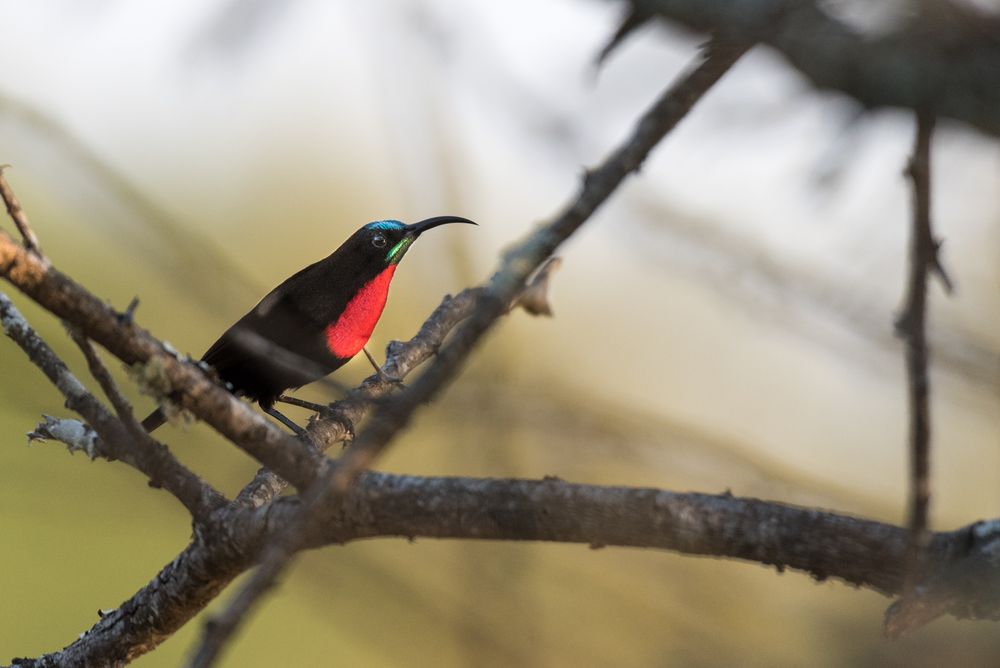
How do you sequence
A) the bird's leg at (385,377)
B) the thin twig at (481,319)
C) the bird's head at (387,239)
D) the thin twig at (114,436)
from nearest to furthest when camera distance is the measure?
the thin twig at (481,319) → the thin twig at (114,436) → the bird's leg at (385,377) → the bird's head at (387,239)

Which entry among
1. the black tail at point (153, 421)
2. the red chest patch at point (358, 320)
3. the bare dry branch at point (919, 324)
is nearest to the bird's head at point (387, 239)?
the red chest patch at point (358, 320)

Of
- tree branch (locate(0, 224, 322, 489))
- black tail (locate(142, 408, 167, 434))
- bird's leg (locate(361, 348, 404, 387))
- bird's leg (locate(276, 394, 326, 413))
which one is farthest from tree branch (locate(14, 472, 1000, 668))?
black tail (locate(142, 408, 167, 434))

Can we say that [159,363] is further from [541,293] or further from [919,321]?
[541,293]

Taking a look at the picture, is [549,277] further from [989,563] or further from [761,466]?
[989,563]

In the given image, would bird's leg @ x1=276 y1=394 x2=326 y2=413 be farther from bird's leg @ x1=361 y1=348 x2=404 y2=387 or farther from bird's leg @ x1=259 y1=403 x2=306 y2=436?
bird's leg @ x1=361 y1=348 x2=404 y2=387

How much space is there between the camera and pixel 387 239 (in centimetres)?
335

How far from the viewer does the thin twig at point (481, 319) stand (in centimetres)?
94

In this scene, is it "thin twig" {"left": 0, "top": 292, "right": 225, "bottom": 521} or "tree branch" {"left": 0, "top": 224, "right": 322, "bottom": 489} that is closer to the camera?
"tree branch" {"left": 0, "top": 224, "right": 322, "bottom": 489}

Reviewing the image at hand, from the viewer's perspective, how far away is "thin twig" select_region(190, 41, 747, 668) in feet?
3.07

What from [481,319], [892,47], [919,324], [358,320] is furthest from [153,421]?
[919,324]

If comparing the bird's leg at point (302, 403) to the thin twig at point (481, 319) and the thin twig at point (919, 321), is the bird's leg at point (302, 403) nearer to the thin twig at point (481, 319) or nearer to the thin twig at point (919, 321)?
the thin twig at point (481, 319)

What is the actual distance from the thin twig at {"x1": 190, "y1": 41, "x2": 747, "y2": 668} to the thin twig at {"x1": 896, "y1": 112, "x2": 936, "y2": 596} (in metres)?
0.30

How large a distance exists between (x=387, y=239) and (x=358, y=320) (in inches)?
16.2

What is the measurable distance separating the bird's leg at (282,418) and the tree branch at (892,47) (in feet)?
5.31
